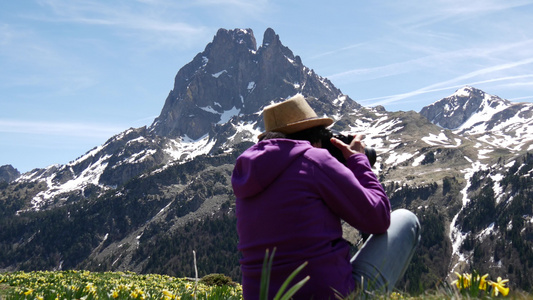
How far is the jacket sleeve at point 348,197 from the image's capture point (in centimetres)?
388

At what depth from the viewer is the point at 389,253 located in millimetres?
4141

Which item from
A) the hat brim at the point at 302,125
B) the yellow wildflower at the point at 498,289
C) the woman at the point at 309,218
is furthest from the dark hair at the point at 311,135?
the yellow wildflower at the point at 498,289

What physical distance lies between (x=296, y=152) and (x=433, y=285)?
1607mm

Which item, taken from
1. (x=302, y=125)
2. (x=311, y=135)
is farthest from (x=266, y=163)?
(x=311, y=135)

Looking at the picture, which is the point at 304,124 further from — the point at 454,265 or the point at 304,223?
the point at 454,265

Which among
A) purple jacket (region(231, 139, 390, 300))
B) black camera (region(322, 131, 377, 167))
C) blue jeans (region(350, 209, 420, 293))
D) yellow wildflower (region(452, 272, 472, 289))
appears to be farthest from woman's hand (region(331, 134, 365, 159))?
yellow wildflower (region(452, 272, 472, 289))

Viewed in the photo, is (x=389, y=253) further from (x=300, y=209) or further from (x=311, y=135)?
(x=311, y=135)

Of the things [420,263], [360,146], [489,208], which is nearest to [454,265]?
[420,263]

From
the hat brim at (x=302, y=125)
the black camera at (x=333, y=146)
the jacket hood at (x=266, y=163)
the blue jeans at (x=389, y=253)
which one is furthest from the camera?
the black camera at (x=333, y=146)

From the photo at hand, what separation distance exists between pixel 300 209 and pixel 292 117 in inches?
39.5

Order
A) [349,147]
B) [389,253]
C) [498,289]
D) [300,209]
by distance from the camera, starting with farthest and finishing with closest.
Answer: [349,147]
[389,253]
[300,209]
[498,289]

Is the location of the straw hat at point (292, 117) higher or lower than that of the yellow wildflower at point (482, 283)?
higher

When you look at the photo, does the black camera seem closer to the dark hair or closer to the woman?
the dark hair

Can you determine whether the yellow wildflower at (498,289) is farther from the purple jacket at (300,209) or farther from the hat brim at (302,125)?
the hat brim at (302,125)
